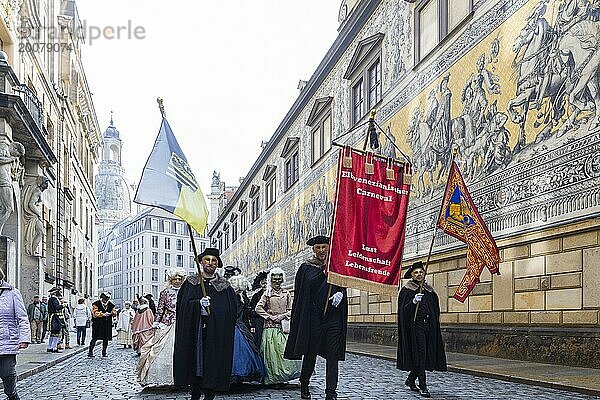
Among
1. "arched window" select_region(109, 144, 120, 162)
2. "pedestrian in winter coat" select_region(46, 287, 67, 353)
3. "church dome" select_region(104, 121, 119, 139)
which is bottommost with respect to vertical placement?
"pedestrian in winter coat" select_region(46, 287, 67, 353)

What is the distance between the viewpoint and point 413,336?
34.1ft

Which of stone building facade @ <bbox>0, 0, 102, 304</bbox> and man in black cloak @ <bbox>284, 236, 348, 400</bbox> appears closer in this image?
man in black cloak @ <bbox>284, 236, 348, 400</bbox>

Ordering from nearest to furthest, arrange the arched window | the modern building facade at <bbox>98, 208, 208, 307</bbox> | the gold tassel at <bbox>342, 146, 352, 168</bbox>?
the gold tassel at <bbox>342, 146, 352, 168</bbox>
the modern building facade at <bbox>98, 208, 208, 307</bbox>
the arched window

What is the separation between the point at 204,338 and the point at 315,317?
4.77 ft

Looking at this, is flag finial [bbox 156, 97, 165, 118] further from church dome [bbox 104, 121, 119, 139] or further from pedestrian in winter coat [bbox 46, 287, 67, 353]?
church dome [bbox 104, 121, 119, 139]

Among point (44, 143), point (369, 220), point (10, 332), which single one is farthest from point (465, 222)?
point (44, 143)

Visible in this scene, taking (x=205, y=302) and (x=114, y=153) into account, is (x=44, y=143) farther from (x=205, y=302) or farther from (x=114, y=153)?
(x=114, y=153)

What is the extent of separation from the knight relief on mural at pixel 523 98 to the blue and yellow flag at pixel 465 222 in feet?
5.95

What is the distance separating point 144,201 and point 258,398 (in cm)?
283

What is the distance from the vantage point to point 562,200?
13.1 metres

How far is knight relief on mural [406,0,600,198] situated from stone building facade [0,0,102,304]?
10.1 meters

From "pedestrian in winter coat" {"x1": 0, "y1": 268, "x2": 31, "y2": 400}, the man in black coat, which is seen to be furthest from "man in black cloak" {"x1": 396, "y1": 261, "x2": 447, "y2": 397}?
the man in black coat

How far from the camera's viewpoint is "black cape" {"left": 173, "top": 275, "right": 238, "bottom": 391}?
8.24 meters

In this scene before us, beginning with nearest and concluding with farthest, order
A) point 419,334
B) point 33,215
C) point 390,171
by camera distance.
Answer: point 390,171
point 419,334
point 33,215
